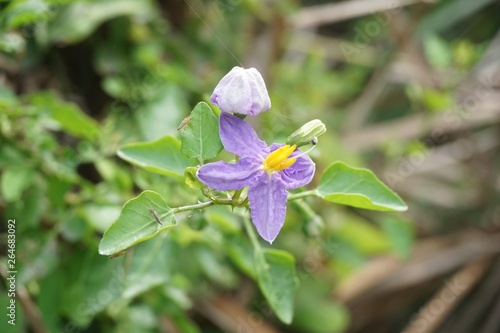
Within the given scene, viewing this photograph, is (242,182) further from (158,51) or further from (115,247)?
(158,51)

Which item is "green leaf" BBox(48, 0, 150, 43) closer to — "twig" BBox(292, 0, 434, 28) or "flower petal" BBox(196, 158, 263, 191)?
"twig" BBox(292, 0, 434, 28)

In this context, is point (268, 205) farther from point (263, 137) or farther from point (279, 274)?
point (263, 137)

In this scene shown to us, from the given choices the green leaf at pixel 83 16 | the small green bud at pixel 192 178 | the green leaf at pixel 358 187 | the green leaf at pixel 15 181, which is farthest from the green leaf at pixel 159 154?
the green leaf at pixel 83 16

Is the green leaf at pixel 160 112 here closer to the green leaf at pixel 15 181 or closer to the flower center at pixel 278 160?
the green leaf at pixel 15 181

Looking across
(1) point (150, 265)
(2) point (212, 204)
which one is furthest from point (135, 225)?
(1) point (150, 265)

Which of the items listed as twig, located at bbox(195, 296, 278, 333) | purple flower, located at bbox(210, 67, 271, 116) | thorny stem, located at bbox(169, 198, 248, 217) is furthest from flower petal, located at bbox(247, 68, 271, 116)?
twig, located at bbox(195, 296, 278, 333)

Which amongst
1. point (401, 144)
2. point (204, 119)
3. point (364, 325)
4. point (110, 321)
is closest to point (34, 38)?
point (110, 321)
